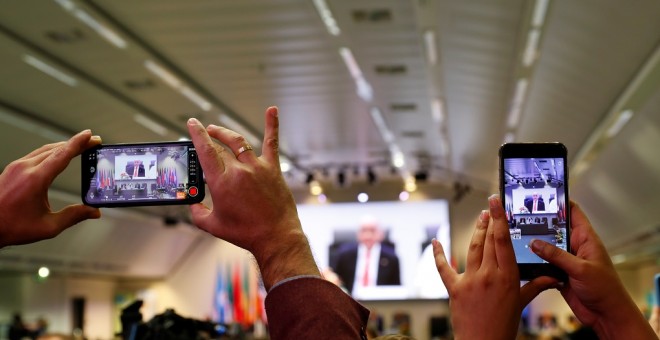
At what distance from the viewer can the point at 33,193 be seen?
1.67 meters

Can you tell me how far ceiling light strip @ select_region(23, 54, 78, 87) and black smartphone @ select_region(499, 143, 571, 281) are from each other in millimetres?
11696

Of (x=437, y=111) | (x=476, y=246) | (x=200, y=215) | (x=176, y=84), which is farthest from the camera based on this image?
(x=437, y=111)

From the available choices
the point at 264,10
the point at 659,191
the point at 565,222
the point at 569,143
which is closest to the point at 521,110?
the point at 569,143

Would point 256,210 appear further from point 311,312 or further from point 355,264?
point 355,264

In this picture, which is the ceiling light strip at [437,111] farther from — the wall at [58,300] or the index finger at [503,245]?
the index finger at [503,245]

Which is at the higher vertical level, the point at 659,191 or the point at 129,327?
the point at 659,191

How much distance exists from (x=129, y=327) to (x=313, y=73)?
12.0 meters

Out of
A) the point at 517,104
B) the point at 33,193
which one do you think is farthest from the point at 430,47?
the point at 33,193

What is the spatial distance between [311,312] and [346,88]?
48.1 ft

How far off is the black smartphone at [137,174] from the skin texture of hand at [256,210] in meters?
0.38

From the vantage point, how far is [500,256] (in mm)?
1581

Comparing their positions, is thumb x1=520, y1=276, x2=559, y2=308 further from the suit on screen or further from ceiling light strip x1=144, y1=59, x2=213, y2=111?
the suit on screen

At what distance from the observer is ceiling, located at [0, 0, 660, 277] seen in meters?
11.1

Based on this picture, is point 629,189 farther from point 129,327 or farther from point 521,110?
point 129,327
